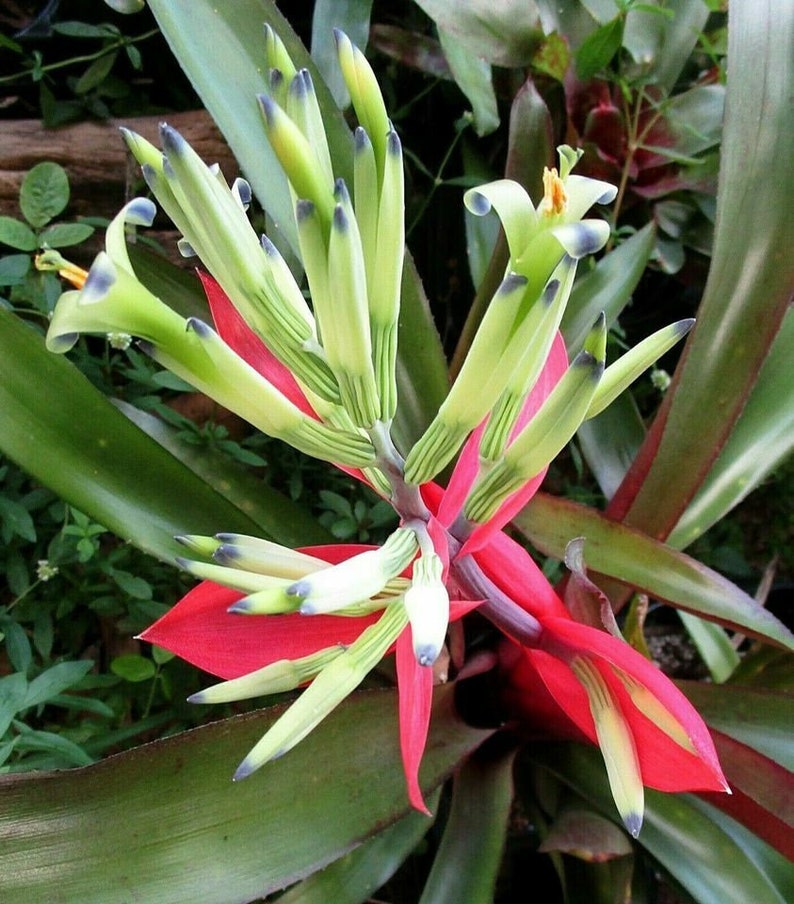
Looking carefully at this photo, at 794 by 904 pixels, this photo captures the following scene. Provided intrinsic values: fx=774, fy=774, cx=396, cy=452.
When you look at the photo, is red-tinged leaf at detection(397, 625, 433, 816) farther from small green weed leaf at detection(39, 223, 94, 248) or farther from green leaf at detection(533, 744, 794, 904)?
small green weed leaf at detection(39, 223, 94, 248)

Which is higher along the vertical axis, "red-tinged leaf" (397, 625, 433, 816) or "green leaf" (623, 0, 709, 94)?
"green leaf" (623, 0, 709, 94)

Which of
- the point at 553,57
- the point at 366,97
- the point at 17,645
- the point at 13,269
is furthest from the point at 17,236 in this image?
the point at 553,57

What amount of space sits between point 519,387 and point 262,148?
0.36 meters

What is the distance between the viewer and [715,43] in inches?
40.5

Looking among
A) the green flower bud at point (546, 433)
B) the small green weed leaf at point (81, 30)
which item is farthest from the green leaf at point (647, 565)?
the small green weed leaf at point (81, 30)

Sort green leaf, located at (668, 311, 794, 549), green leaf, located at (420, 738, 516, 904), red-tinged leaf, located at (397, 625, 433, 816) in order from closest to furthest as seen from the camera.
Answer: red-tinged leaf, located at (397, 625, 433, 816) → green leaf, located at (420, 738, 516, 904) → green leaf, located at (668, 311, 794, 549)

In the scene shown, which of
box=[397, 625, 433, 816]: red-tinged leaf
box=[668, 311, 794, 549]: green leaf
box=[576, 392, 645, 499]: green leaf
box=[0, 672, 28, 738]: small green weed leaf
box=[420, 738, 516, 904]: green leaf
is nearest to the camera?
box=[397, 625, 433, 816]: red-tinged leaf

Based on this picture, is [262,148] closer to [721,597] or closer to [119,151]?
[119,151]

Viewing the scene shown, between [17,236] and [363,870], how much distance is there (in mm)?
653

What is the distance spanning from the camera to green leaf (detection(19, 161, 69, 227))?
759 millimetres

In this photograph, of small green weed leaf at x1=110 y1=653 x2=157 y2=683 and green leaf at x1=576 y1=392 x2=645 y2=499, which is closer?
small green weed leaf at x1=110 y1=653 x2=157 y2=683

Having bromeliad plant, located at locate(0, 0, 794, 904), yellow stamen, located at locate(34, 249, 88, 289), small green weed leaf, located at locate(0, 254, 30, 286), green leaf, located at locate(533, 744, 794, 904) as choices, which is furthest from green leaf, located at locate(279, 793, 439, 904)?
small green weed leaf, located at locate(0, 254, 30, 286)

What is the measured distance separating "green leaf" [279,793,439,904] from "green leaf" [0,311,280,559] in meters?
0.30

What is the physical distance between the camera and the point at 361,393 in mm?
391
